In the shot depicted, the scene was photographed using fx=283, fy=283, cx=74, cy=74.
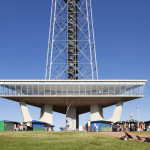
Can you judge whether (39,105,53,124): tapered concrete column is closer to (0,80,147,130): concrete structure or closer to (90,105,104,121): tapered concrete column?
(0,80,147,130): concrete structure

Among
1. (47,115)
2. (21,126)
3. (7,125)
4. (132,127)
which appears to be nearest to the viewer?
(132,127)

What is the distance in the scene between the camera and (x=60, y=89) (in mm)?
67688

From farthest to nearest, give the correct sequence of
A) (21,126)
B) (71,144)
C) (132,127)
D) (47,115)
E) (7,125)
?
(47,115)
(21,126)
(7,125)
(132,127)
(71,144)

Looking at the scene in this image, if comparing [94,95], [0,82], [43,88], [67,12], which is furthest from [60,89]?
[67,12]

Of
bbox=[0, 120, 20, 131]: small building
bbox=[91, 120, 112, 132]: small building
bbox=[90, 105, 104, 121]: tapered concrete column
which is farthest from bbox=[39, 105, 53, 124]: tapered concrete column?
bbox=[91, 120, 112, 132]: small building

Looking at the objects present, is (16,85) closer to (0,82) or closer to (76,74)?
(0,82)

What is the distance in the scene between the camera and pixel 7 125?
55.2 m

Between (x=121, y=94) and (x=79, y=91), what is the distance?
33.2 ft

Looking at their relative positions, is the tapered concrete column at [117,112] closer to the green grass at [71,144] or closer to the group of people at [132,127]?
the group of people at [132,127]

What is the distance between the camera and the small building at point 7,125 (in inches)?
2100

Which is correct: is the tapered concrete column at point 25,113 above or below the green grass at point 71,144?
above

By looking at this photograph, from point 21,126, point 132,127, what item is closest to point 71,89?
point 21,126

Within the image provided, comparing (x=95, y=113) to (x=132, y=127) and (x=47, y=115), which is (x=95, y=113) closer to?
(x=47, y=115)

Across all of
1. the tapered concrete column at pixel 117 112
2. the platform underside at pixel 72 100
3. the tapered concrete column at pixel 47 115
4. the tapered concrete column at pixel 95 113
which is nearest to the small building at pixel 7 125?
the platform underside at pixel 72 100
